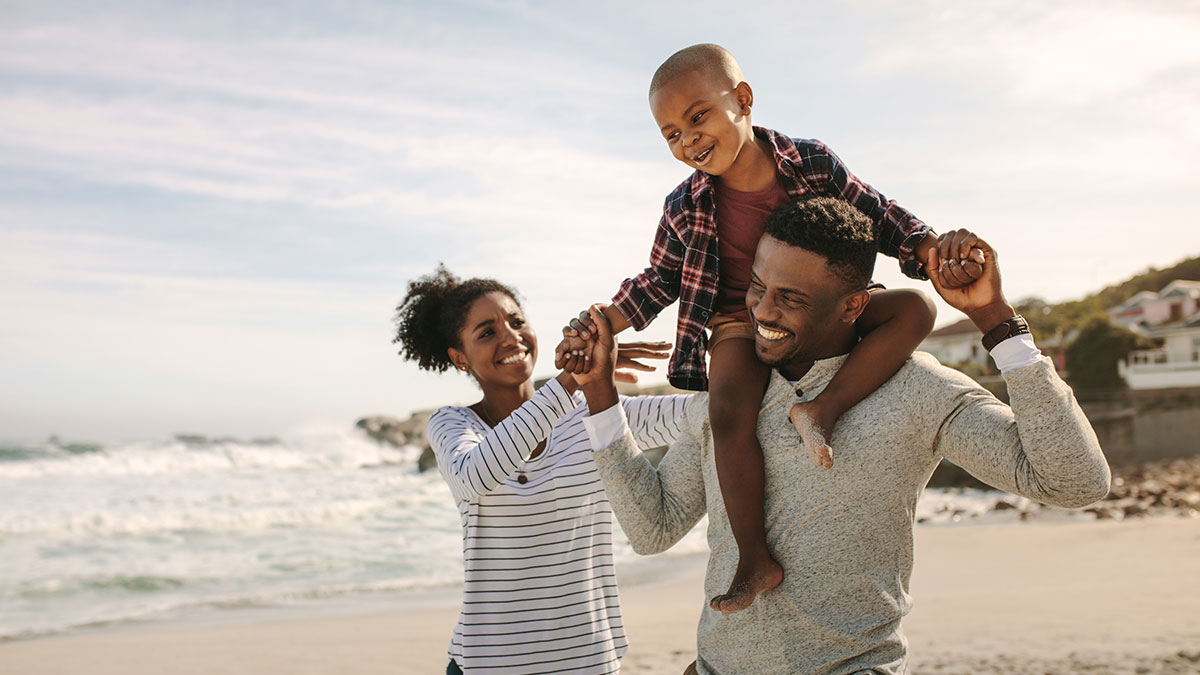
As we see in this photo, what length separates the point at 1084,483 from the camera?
5.74 ft

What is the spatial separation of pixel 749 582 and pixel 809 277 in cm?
67

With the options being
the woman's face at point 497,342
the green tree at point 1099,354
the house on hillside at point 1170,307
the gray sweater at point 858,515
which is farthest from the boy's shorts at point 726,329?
the house on hillside at point 1170,307

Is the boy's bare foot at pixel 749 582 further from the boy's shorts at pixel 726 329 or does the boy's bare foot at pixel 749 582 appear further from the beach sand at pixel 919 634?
the beach sand at pixel 919 634

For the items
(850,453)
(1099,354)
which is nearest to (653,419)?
(850,453)

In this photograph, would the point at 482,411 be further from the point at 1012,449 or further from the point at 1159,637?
the point at 1159,637

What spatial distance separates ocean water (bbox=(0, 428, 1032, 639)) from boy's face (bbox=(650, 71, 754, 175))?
29.8 ft

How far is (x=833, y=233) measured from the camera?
203 cm

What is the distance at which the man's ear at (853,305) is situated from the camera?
82.1 inches

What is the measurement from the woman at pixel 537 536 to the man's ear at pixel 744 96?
2.81 ft

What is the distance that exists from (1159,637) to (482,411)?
276 inches


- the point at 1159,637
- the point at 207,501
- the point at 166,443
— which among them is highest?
the point at 166,443

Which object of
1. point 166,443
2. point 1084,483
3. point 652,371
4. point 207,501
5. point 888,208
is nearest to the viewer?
point 1084,483

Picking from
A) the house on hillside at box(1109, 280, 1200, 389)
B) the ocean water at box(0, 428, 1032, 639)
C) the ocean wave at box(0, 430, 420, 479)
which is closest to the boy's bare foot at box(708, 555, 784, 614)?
the ocean water at box(0, 428, 1032, 639)

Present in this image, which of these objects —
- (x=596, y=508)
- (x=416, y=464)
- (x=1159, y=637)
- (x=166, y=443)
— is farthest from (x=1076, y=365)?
(x=596, y=508)
